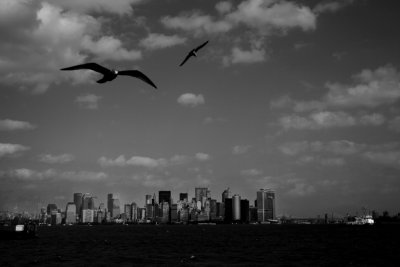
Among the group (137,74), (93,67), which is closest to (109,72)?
(93,67)

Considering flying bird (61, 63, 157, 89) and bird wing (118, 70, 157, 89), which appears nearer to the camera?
flying bird (61, 63, 157, 89)

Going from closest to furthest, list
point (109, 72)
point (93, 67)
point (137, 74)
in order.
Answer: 1. point (93, 67)
2. point (137, 74)
3. point (109, 72)

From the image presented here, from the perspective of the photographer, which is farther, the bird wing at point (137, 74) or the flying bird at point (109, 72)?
the bird wing at point (137, 74)

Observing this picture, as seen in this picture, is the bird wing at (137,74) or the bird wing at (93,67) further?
the bird wing at (137,74)

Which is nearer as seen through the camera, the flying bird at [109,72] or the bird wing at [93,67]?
the bird wing at [93,67]

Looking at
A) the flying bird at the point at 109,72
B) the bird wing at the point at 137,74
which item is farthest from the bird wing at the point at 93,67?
the bird wing at the point at 137,74

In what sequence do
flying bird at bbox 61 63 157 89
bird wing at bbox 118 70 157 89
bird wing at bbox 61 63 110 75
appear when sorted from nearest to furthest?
1. bird wing at bbox 61 63 110 75
2. flying bird at bbox 61 63 157 89
3. bird wing at bbox 118 70 157 89

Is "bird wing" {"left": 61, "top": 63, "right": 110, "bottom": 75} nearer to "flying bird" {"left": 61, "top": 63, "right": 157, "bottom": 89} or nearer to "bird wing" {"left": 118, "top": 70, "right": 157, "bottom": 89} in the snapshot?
"flying bird" {"left": 61, "top": 63, "right": 157, "bottom": 89}

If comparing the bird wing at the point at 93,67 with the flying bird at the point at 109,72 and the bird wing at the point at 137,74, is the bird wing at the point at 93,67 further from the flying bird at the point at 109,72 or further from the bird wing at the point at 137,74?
the bird wing at the point at 137,74

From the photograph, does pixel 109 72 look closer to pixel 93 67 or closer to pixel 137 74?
pixel 93 67

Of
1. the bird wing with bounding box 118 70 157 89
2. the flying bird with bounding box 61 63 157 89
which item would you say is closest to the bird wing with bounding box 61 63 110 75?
the flying bird with bounding box 61 63 157 89

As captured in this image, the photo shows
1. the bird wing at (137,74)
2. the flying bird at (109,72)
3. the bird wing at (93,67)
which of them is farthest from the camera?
the bird wing at (137,74)

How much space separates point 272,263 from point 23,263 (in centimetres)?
4285

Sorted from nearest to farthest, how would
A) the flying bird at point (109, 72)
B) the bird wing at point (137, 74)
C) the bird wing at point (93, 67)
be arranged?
the bird wing at point (93, 67) < the flying bird at point (109, 72) < the bird wing at point (137, 74)
